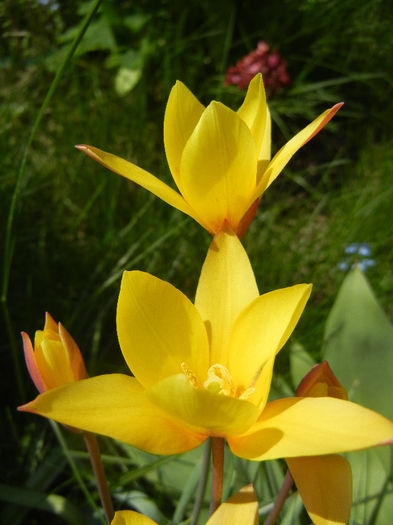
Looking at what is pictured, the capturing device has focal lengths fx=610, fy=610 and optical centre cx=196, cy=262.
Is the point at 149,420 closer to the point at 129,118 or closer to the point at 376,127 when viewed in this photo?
the point at 129,118

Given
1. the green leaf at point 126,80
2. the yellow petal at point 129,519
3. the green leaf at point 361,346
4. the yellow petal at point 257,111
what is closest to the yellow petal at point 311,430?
the yellow petal at point 129,519

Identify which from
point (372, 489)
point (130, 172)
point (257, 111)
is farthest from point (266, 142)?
point (372, 489)

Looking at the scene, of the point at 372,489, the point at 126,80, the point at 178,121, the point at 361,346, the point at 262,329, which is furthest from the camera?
the point at 126,80

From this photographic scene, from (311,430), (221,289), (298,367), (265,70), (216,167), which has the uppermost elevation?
(265,70)

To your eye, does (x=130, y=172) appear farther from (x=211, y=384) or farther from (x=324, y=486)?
(x=324, y=486)

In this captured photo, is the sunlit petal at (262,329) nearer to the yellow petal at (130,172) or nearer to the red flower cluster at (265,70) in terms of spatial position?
the yellow petal at (130,172)

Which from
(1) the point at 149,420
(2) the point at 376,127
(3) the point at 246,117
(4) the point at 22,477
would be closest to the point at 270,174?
(3) the point at 246,117
